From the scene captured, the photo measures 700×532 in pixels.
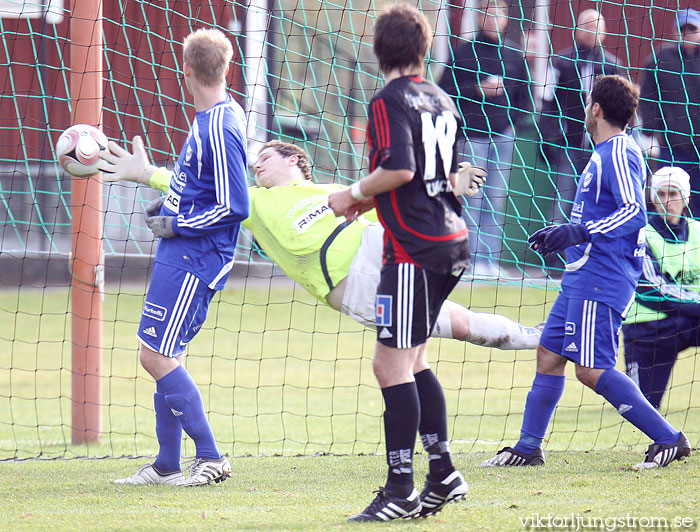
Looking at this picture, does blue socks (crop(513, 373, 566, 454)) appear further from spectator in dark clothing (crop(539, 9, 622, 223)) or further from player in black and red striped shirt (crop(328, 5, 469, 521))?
spectator in dark clothing (crop(539, 9, 622, 223))

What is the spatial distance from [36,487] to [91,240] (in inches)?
71.0

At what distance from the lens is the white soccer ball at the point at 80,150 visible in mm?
4352

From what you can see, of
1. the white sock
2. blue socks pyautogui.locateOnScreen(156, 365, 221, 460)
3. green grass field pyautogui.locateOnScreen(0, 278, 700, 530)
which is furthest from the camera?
the white sock

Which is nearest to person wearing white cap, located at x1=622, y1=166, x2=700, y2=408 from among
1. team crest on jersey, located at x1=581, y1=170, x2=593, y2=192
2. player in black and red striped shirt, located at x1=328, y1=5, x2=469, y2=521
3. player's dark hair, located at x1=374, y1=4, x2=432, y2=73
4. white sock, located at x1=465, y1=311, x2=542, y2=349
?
white sock, located at x1=465, y1=311, x2=542, y2=349

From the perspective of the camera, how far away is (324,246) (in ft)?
15.0

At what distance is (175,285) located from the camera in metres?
4.01

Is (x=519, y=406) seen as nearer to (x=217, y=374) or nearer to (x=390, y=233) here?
(x=217, y=374)

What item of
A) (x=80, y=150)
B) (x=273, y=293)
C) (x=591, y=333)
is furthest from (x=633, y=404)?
(x=273, y=293)

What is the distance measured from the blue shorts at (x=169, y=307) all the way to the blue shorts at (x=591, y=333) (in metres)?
1.67

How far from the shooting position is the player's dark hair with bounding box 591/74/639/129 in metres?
4.39

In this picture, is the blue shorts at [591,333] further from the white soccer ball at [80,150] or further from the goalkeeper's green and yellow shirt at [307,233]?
the white soccer ball at [80,150]

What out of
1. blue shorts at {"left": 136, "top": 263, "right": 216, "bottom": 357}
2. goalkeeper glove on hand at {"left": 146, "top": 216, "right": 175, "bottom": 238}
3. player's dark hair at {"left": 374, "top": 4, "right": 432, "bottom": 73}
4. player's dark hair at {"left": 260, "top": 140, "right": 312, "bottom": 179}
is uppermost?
player's dark hair at {"left": 374, "top": 4, "right": 432, "bottom": 73}

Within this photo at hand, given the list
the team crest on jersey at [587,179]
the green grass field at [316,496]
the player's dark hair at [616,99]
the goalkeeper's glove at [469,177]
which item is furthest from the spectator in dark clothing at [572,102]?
the goalkeeper's glove at [469,177]

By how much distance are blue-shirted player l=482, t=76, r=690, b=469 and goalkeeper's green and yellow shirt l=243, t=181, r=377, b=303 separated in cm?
91
